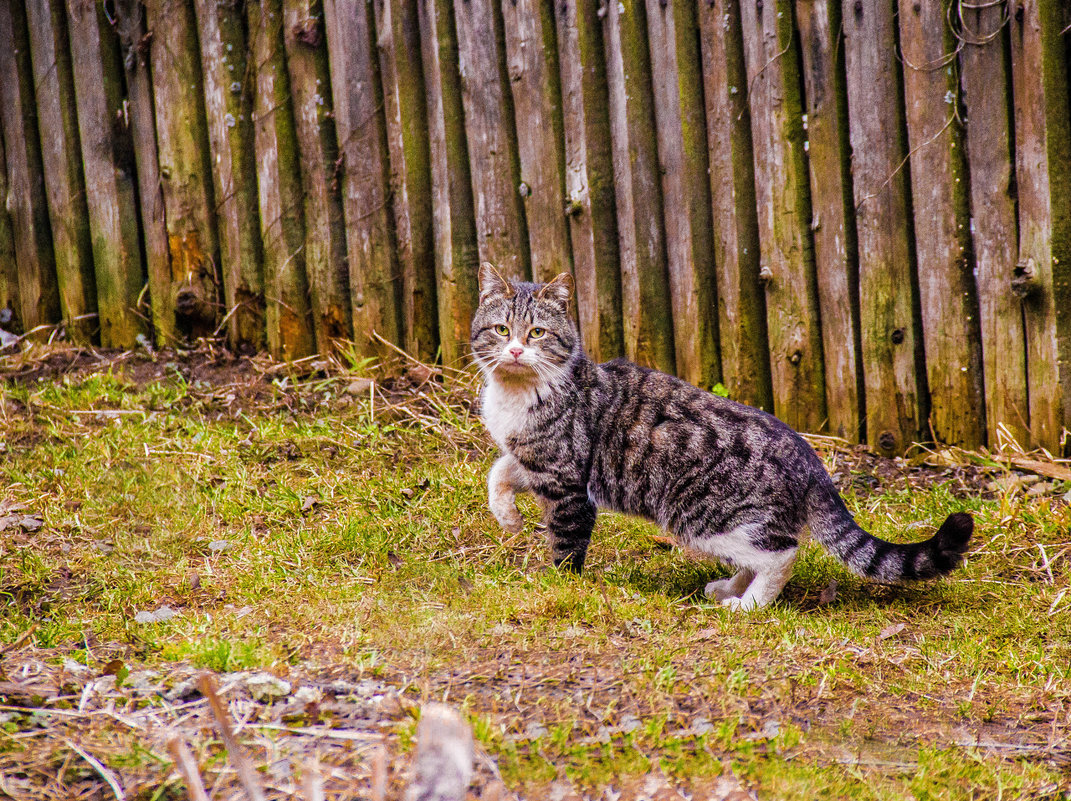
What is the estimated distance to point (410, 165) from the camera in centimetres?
571

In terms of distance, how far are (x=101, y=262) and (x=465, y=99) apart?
8.63 feet

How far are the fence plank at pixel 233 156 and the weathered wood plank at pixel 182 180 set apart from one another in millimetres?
67

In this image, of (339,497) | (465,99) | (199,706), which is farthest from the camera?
(465,99)

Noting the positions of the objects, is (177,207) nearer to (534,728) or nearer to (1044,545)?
(534,728)

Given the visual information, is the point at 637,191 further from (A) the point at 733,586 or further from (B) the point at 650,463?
(A) the point at 733,586

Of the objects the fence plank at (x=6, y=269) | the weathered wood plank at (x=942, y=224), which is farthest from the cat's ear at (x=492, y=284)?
the fence plank at (x=6, y=269)

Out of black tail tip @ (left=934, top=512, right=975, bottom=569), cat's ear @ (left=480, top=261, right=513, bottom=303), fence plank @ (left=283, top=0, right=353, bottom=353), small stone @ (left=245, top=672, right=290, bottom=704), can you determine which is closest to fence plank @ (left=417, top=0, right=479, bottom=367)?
fence plank @ (left=283, top=0, right=353, bottom=353)

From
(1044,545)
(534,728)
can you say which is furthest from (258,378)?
(1044,545)

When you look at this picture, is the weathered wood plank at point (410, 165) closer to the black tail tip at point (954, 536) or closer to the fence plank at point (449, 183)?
the fence plank at point (449, 183)

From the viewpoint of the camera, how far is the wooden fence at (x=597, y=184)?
465cm

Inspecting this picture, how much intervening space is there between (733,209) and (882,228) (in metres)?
0.76

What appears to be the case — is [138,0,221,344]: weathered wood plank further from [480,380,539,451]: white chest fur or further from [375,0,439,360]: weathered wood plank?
[480,380,539,451]: white chest fur

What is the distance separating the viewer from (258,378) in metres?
5.93

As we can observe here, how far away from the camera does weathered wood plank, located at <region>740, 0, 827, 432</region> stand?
4.91 m
